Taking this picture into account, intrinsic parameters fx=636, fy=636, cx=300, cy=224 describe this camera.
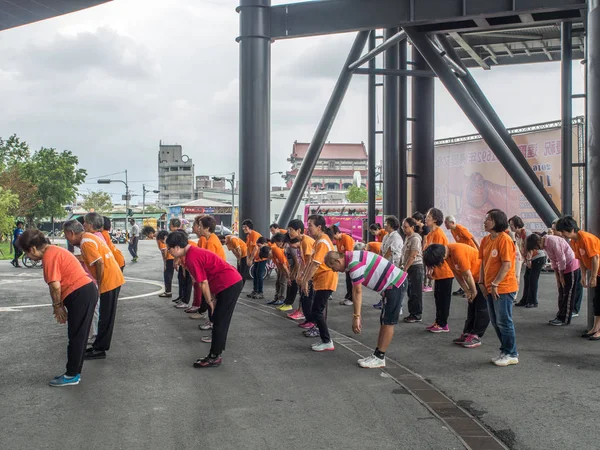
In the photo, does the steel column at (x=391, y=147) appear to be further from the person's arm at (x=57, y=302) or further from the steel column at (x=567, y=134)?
the person's arm at (x=57, y=302)

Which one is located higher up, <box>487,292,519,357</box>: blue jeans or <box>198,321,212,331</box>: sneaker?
<box>487,292,519,357</box>: blue jeans

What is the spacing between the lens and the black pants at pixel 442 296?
31.7 feet

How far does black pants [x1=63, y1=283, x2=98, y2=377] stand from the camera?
6543mm

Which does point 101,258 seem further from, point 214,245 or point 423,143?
point 423,143

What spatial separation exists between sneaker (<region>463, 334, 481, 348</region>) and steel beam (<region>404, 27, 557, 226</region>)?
791 centimetres

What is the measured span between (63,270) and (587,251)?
22.5 feet

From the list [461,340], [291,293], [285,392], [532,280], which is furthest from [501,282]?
[532,280]

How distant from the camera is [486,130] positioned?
55.4 ft

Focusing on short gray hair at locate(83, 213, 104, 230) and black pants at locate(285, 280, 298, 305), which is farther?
black pants at locate(285, 280, 298, 305)

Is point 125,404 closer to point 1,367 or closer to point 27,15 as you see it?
point 1,367

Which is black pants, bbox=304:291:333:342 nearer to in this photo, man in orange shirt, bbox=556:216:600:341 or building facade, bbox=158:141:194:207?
man in orange shirt, bbox=556:216:600:341

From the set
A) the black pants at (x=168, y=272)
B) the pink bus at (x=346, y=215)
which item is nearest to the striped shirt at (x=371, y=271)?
the black pants at (x=168, y=272)

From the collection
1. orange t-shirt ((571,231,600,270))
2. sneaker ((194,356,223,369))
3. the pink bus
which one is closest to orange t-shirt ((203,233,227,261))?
sneaker ((194,356,223,369))

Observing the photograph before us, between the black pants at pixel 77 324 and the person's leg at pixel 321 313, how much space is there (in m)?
3.03
